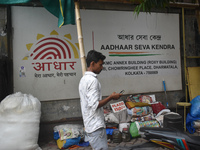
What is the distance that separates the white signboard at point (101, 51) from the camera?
4582 millimetres

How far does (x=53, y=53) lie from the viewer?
473 cm

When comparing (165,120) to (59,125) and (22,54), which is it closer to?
(59,125)

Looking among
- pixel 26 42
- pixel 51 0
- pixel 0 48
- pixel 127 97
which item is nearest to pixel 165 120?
pixel 127 97

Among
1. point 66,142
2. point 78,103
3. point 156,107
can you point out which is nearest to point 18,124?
point 66,142

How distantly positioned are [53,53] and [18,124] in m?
1.83

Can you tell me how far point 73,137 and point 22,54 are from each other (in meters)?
2.20

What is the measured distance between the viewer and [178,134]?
2.25 meters

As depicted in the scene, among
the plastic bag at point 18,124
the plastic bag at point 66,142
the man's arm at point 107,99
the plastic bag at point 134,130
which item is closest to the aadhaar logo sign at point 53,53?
the plastic bag at point 18,124

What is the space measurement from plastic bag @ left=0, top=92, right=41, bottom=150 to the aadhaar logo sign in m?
1.07

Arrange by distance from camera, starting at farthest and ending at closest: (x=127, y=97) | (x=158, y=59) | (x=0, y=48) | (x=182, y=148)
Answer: (x=158, y=59) → (x=127, y=97) → (x=0, y=48) → (x=182, y=148)

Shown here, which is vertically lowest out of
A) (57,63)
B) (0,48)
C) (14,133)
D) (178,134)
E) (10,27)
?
(14,133)

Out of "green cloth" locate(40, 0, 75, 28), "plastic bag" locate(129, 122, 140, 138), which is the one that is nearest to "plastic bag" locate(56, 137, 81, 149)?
"plastic bag" locate(129, 122, 140, 138)

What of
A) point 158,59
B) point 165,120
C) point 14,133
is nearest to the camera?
point 14,133

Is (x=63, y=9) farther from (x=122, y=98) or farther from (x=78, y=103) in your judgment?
(x=122, y=98)
